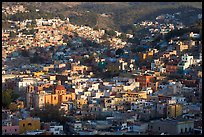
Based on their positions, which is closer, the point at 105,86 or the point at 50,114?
the point at 50,114

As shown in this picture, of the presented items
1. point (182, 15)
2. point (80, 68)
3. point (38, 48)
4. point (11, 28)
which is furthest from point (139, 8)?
point (80, 68)

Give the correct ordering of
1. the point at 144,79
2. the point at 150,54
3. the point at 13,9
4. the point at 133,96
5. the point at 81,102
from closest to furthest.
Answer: the point at 81,102, the point at 133,96, the point at 144,79, the point at 150,54, the point at 13,9

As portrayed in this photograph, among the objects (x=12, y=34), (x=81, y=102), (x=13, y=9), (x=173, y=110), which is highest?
(x=13, y=9)

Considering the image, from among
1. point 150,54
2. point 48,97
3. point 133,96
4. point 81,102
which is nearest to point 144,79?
A: point 133,96

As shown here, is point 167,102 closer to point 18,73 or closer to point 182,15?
point 18,73

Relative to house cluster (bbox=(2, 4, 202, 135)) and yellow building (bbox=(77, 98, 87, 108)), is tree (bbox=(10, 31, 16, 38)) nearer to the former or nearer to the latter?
house cluster (bbox=(2, 4, 202, 135))

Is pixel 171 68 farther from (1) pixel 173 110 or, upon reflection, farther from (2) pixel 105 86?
(1) pixel 173 110

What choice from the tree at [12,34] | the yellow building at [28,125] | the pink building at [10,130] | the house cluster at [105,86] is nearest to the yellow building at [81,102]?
the house cluster at [105,86]
